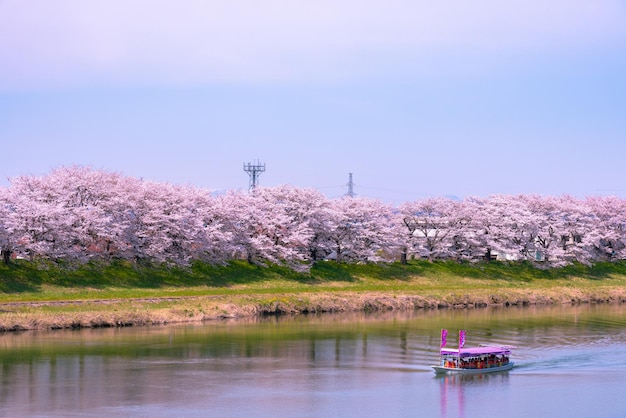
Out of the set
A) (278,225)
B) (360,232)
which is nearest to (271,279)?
(278,225)

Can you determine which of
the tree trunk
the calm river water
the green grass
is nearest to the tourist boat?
the calm river water

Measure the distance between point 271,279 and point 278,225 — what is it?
317 inches

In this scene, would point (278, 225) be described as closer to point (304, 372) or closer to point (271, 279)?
point (271, 279)

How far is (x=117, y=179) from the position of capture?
228 feet

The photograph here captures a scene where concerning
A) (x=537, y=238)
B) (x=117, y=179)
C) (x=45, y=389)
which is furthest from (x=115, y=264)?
(x=537, y=238)

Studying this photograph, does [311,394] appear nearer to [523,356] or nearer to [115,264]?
[523,356]

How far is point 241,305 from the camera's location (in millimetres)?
55188

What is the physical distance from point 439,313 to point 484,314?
2.79m

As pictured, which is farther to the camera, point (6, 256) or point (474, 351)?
point (6, 256)

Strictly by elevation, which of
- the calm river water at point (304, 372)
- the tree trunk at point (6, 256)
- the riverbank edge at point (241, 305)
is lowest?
the calm river water at point (304, 372)

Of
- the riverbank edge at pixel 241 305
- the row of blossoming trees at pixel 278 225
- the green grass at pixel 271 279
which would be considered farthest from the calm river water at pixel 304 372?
the row of blossoming trees at pixel 278 225

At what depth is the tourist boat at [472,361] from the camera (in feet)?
119

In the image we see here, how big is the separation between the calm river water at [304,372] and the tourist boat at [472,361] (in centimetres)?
67

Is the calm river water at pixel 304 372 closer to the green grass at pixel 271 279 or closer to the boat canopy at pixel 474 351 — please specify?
the boat canopy at pixel 474 351
